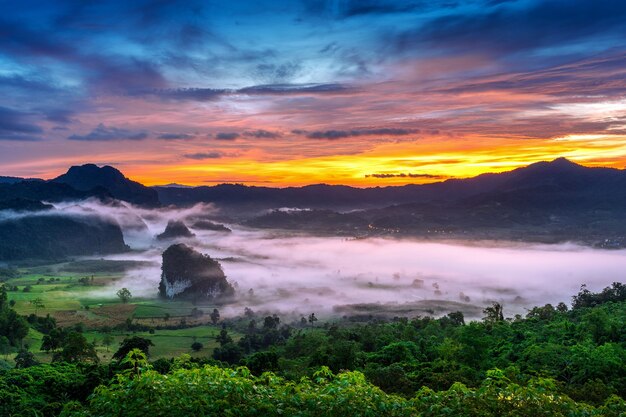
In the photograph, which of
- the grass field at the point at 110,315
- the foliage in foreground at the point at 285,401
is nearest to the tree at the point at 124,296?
the grass field at the point at 110,315

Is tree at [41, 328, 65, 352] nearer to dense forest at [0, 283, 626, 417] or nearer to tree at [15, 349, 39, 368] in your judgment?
dense forest at [0, 283, 626, 417]

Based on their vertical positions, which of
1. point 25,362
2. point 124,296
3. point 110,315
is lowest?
point 124,296

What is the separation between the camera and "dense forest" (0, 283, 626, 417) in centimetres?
1046

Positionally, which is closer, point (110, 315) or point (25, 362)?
point (25, 362)

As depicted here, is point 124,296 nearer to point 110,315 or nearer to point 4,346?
point 110,315

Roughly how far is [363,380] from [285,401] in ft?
7.34

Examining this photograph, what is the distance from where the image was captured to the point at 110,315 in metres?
142

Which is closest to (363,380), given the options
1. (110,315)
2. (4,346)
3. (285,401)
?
(285,401)

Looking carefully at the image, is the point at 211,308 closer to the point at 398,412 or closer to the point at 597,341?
the point at 597,341

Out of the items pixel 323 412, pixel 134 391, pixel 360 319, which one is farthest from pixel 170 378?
pixel 360 319

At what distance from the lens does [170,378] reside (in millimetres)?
10898

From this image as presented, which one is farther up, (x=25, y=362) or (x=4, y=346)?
(x=25, y=362)

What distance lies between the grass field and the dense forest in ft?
95.4

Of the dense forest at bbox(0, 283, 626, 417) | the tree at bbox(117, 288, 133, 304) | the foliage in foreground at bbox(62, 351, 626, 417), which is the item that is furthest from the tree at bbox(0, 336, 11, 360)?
the tree at bbox(117, 288, 133, 304)
